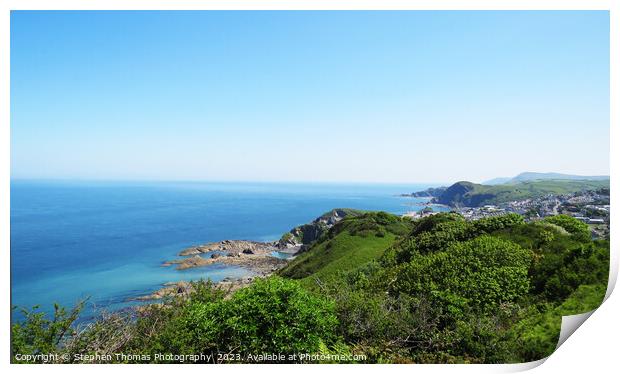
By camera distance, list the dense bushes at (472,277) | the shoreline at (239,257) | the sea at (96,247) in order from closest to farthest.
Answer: the dense bushes at (472,277) < the sea at (96,247) < the shoreline at (239,257)

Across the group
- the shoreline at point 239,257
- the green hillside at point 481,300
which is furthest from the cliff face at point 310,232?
the green hillside at point 481,300

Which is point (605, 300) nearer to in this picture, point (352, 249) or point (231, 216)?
point (352, 249)

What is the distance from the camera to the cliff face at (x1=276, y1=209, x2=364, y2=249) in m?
48.7

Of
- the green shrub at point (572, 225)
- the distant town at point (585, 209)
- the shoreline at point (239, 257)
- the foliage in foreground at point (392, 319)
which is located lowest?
the shoreline at point (239, 257)

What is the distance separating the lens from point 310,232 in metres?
50.3

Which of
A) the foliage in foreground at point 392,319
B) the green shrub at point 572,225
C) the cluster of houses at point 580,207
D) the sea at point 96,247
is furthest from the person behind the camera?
the sea at point 96,247

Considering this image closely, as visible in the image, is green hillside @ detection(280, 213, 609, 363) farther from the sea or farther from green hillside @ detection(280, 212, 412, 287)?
green hillside @ detection(280, 212, 412, 287)

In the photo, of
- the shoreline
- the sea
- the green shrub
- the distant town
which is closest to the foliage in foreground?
the sea

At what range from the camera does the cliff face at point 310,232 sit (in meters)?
48.7

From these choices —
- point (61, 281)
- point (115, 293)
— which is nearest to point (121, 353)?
point (61, 281)

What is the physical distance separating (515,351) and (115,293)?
2839 centimetres

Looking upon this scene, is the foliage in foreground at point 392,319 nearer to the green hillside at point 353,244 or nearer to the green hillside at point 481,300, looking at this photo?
the green hillside at point 481,300
